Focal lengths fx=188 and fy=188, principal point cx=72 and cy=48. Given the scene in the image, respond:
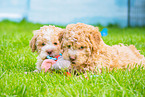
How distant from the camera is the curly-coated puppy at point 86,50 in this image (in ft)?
8.82

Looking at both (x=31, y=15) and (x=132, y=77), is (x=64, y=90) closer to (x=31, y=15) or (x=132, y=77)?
(x=132, y=77)

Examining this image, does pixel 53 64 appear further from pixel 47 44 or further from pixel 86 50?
pixel 86 50

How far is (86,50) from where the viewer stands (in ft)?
8.99

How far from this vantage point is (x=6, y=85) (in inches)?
99.8

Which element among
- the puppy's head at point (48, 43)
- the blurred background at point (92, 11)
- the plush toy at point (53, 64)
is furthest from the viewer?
the blurred background at point (92, 11)

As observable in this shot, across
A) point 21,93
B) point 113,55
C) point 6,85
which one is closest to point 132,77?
point 113,55

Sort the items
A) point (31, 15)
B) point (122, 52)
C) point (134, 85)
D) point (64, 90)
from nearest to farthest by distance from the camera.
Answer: point (64, 90), point (134, 85), point (122, 52), point (31, 15)

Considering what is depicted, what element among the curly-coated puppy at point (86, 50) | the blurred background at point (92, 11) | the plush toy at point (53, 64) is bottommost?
the plush toy at point (53, 64)

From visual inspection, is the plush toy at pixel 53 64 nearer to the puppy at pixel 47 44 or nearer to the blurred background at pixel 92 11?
the puppy at pixel 47 44

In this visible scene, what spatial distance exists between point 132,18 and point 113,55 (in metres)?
11.3

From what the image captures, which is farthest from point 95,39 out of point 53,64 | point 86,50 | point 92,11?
point 92,11

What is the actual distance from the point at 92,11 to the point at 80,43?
10.4 meters

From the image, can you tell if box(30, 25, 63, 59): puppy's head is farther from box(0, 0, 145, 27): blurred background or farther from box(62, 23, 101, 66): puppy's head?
box(0, 0, 145, 27): blurred background

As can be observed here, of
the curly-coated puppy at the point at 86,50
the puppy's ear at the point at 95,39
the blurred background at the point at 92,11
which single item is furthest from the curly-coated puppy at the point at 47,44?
the blurred background at the point at 92,11
